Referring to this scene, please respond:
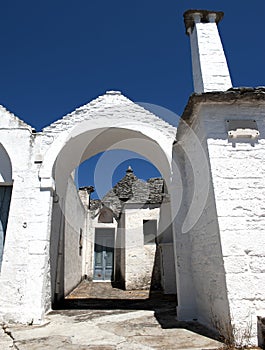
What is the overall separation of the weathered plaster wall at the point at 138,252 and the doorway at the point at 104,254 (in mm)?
3275

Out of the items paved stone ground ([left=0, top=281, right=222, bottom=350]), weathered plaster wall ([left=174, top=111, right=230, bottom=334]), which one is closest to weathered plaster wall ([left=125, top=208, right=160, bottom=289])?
paved stone ground ([left=0, top=281, right=222, bottom=350])

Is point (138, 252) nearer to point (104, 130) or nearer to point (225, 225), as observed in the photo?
point (104, 130)

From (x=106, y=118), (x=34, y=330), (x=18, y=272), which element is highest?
(x=106, y=118)

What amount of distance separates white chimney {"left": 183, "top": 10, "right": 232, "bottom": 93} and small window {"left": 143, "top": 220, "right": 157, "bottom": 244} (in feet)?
22.9

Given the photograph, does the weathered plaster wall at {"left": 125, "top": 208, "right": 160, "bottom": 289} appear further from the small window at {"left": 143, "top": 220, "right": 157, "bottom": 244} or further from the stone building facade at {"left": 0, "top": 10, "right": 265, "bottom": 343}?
the stone building facade at {"left": 0, "top": 10, "right": 265, "bottom": 343}

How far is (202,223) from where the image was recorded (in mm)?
4309

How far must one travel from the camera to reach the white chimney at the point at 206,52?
564cm

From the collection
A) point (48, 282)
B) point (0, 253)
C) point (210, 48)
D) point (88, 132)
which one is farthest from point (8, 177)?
point (210, 48)

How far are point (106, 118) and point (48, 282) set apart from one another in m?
3.80

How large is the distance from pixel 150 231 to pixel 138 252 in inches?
41.4

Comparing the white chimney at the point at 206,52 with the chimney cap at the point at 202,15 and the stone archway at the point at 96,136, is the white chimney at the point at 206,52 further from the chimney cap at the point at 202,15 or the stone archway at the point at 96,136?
the stone archway at the point at 96,136

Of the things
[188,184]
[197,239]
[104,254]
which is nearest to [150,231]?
[104,254]

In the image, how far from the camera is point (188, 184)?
17.3 feet

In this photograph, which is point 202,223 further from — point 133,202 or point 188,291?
point 133,202
